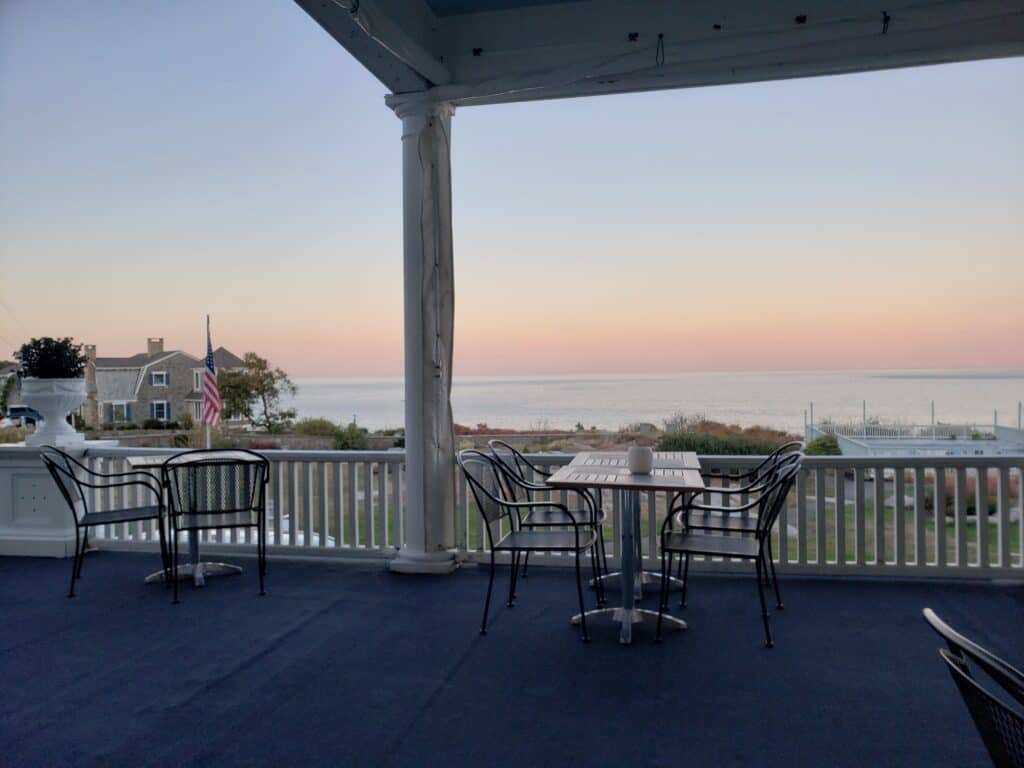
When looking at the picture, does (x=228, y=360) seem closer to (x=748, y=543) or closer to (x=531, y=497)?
(x=531, y=497)

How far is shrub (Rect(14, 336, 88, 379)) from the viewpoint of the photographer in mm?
5070

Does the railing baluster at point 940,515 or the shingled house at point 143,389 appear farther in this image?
the shingled house at point 143,389

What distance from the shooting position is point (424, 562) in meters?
4.39

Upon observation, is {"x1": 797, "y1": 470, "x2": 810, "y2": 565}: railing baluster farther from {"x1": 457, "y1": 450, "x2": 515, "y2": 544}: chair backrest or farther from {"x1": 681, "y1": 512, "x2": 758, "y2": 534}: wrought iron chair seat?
{"x1": 457, "y1": 450, "x2": 515, "y2": 544}: chair backrest

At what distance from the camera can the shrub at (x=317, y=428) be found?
889cm

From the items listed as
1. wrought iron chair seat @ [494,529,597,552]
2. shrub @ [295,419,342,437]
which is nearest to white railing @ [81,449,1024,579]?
wrought iron chair seat @ [494,529,597,552]

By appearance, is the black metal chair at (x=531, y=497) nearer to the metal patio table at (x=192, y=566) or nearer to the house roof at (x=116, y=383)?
the metal patio table at (x=192, y=566)

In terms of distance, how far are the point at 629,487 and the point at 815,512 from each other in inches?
74.4

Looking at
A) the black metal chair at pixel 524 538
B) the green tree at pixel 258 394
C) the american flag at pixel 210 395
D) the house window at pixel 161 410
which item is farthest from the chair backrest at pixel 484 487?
the green tree at pixel 258 394

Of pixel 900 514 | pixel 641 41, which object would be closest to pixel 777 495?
pixel 900 514

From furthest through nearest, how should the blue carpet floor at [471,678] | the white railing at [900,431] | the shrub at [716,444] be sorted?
the white railing at [900,431] → the shrub at [716,444] → the blue carpet floor at [471,678]

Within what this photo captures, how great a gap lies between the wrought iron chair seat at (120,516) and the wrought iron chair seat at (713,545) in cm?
303

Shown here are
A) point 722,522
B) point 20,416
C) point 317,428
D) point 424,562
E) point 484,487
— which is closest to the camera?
point 722,522

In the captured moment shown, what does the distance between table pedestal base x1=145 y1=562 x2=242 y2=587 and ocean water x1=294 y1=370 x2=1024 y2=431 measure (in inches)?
68.4
